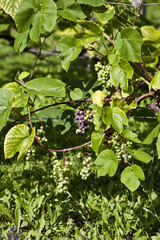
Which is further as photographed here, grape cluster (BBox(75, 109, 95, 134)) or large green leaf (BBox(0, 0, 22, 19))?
grape cluster (BBox(75, 109, 95, 134))

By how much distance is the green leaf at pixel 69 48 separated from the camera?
1342 millimetres

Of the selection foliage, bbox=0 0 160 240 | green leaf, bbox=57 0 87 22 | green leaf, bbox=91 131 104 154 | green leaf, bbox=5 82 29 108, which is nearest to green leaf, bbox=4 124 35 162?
foliage, bbox=0 0 160 240

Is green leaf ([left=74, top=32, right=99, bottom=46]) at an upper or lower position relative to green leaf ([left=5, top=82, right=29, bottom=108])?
upper

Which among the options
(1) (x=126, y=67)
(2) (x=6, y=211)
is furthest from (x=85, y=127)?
(2) (x=6, y=211)

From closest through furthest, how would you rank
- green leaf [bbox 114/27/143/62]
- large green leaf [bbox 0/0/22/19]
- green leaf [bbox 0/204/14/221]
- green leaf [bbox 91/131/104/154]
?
green leaf [bbox 114/27/143/62] < green leaf [bbox 91/131/104/154] < large green leaf [bbox 0/0/22/19] < green leaf [bbox 0/204/14/221]

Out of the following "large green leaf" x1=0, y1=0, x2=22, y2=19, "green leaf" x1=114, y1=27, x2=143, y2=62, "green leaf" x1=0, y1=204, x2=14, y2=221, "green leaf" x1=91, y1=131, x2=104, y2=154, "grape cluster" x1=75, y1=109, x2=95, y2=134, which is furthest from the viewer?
"green leaf" x1=0, y1=204, x2=14, y2=221

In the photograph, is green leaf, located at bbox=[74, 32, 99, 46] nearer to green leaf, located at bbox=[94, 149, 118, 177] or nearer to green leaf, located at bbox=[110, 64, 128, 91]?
green leaf, located at bbox=[110, 64, 128, 91]

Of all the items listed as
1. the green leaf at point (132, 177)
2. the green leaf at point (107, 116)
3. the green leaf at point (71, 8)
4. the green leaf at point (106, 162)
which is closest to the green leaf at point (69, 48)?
the green leaf at point (71, 8)

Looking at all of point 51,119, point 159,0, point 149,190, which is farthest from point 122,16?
point 149,190

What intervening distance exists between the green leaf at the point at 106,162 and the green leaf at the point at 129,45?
403mm

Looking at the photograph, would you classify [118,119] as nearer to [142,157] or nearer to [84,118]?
[142,157]

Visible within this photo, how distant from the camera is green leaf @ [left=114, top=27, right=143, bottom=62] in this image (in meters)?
1.25

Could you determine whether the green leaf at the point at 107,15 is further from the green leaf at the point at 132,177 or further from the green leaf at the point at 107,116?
the green leaf at the point at 132,177

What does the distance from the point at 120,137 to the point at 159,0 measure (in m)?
0.65
